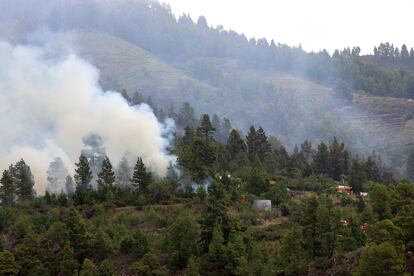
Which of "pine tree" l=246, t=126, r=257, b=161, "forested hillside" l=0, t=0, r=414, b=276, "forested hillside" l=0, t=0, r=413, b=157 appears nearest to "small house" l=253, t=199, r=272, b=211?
"forested hillside" l=0, t=0, r=414, b=276

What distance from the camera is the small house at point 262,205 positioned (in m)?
52.3

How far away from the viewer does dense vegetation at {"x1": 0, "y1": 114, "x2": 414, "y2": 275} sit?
36.5 m

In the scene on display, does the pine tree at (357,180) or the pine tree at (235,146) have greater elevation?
the pine tree at (235,146)

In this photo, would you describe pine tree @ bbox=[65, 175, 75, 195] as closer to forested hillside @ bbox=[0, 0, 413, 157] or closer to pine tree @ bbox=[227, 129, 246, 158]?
pine tree @ bbox=[227, 129, 246, 158]

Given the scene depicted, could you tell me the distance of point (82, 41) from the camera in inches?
6924

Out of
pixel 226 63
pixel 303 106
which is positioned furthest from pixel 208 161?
pixel 226 63

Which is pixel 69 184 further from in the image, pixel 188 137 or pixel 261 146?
pixel 261 146

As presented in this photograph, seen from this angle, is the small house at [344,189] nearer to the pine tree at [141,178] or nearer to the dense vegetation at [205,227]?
the dense vegetation at [205,227]

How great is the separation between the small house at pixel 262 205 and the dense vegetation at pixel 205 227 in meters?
0.69

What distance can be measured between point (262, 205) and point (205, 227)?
1142 centimetres

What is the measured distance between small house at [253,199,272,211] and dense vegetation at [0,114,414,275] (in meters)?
0.69

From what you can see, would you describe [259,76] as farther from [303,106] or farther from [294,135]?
[294,135]

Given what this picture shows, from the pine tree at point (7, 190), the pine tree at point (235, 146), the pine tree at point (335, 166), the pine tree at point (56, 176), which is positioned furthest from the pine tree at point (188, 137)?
the pine tree at point (7, 190)

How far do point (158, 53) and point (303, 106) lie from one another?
215ft
